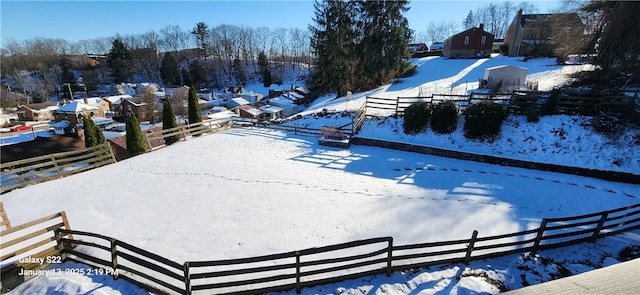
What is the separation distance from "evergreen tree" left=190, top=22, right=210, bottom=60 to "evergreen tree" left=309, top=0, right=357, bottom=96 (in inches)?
2353

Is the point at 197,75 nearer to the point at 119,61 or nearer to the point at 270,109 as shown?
the point at 119,61

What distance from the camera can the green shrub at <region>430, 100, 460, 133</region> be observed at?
13.3 metres

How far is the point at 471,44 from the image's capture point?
3891 cm

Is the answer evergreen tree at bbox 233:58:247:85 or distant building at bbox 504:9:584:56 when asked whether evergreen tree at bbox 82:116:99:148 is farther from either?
evergreen tree at bbox 233:58:247:85

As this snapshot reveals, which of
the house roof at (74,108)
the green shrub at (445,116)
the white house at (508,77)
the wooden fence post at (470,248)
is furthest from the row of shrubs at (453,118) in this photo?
the house roof at (74,108)

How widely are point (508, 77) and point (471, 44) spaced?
24593 mm

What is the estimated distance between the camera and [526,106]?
12719mm

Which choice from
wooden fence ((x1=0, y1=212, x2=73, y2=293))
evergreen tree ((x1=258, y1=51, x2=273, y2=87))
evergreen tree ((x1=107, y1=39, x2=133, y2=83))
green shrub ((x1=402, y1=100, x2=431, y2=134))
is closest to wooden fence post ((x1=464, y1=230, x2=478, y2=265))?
wooden fence ((x1=0, y1=212, x2=73, y2=293))

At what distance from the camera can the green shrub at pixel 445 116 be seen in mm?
13273

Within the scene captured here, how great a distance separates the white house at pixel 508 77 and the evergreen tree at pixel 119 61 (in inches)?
3020

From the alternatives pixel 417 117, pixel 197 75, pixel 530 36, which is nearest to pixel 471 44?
pixel 530 36

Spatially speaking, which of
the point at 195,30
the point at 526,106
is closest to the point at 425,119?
the point at 526,106

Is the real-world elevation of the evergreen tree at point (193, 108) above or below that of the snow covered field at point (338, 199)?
above

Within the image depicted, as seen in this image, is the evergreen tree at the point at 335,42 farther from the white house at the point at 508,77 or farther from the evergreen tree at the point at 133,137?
the evergreen tree at the point at 133,137
